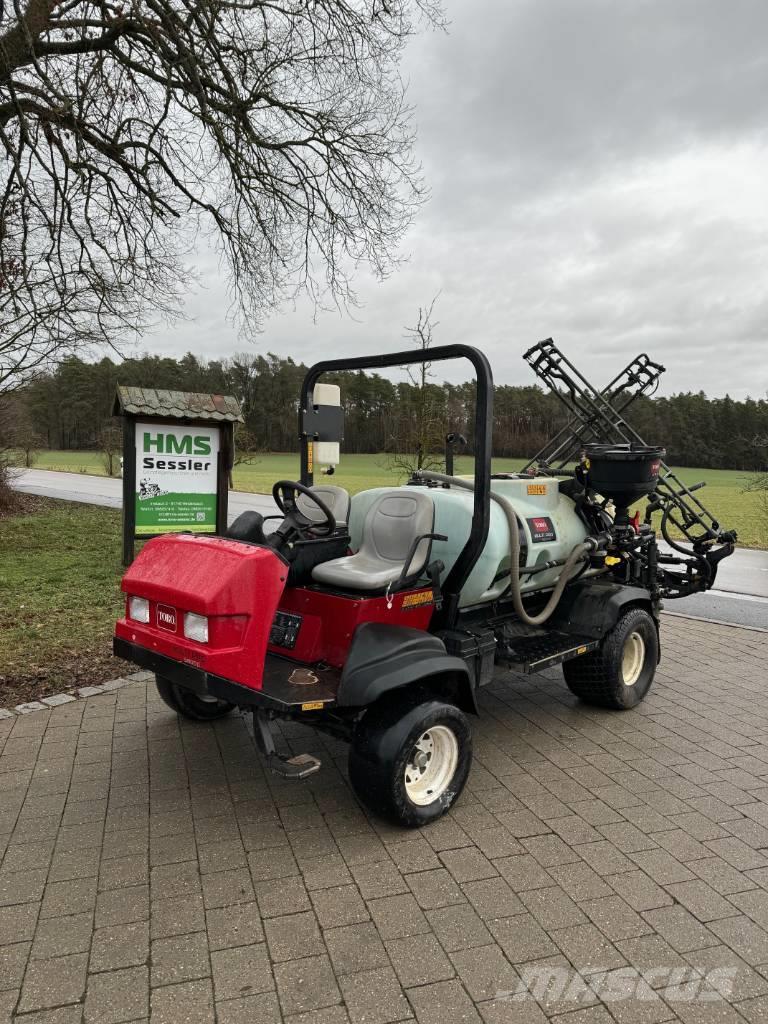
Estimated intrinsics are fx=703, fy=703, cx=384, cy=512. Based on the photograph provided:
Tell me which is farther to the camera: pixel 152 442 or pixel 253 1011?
pixel 152 442

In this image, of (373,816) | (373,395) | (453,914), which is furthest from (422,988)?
(373,395)

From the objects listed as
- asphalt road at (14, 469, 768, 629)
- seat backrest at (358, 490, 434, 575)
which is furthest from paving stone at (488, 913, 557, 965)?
asphalt road at (14, 469, 768, 629)

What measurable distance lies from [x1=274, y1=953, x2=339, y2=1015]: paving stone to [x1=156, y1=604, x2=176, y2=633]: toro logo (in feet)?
4.31

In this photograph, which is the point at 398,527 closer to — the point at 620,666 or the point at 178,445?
the point at 620,666

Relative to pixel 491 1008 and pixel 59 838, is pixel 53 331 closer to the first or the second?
pixel 59 838

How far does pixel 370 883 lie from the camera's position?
2.65m

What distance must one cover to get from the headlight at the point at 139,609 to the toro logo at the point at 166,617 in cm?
9

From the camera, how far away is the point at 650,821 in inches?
123

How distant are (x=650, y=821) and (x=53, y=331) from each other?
27.8 ft

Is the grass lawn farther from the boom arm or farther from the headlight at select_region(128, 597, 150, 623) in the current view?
the boom arm

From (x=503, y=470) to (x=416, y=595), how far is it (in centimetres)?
147

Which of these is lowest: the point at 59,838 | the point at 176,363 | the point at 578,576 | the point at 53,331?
the point at 59,838

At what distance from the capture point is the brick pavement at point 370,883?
2.10 metres

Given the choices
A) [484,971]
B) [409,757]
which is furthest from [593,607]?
[484,971]
